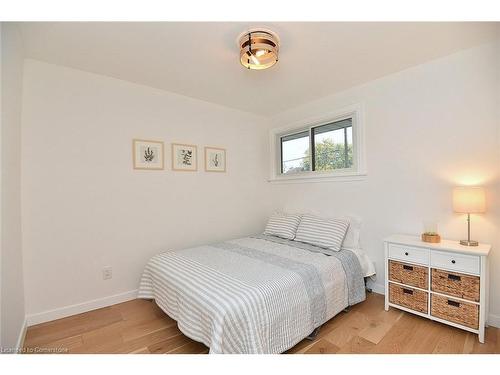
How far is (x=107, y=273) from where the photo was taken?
2379 millimetres

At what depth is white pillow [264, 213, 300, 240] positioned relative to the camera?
2936 millimetres

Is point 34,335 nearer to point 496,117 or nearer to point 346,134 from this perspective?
Result: point 346,134

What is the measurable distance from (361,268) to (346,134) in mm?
1571

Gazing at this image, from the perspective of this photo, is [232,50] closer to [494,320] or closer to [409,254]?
[409,254]

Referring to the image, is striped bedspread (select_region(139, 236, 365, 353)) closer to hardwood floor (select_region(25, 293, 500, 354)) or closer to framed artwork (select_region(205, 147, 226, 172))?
hardwood floor (select_region(25, 293, 500, 354))

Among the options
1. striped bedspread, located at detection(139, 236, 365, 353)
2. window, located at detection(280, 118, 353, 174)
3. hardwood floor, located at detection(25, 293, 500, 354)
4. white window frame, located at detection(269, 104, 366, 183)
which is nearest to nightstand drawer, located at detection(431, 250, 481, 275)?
hardwood floor, located at detection(25, 293, 500, 354)

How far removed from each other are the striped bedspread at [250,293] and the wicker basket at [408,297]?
0.27 metres

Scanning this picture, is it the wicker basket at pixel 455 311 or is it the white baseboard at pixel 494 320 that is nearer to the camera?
the wicker basket at pixel 455 311

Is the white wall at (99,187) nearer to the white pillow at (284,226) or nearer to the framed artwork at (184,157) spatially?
the framed artwork at (184,157)

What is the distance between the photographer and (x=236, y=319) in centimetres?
136

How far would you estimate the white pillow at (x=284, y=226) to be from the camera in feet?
9.63

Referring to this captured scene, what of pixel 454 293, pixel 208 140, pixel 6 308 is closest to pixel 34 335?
pixel 6 308

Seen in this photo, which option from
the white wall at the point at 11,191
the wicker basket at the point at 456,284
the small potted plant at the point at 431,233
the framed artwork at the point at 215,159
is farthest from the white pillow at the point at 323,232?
the white wall at the point at 11,191

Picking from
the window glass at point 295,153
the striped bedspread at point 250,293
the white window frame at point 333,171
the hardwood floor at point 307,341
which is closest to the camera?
the striped bedspread at point 250,293
